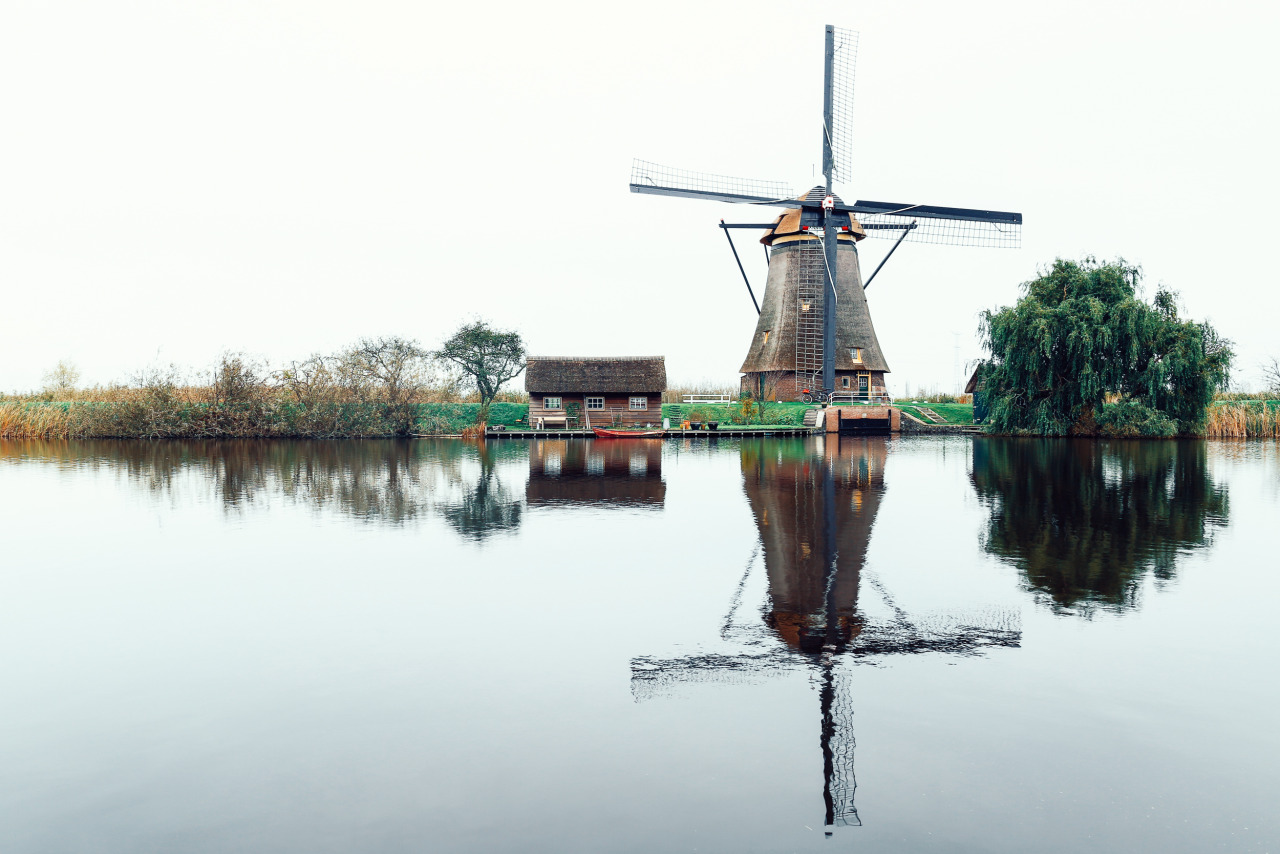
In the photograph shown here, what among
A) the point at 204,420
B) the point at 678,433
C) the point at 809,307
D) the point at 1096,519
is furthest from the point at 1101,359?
the point at 204,420

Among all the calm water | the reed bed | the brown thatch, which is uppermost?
the brown thatch

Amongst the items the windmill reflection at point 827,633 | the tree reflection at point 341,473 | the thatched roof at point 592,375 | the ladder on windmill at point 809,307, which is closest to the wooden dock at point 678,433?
the thatched roof at point 592,375

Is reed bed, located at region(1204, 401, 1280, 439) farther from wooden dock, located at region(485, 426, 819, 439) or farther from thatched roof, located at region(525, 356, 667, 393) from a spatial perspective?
thatched roof, located at region(525, 356, 667, 393)

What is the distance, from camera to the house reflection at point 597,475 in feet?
50.1

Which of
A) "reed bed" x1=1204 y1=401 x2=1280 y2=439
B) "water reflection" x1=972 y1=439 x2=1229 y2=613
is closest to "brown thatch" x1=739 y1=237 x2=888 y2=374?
"reed bed" x1=1204 y1=401 x2=1280 y2=439

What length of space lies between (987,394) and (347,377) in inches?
1237

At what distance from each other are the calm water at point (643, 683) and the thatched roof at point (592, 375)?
95.3 feet

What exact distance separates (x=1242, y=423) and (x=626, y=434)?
1154 inches

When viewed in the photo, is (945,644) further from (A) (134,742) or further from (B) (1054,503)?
(B) (1054,503)

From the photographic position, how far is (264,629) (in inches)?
271

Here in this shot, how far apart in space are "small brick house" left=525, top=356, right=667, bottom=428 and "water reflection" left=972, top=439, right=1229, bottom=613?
70.0 ft

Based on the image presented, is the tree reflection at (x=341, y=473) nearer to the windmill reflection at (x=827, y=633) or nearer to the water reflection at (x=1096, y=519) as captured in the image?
the windmill reflection at (x=827, y=633)

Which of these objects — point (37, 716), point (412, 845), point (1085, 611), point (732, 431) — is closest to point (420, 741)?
point (412, 845)

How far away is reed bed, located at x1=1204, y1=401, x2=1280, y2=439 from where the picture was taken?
3662 centimetres
